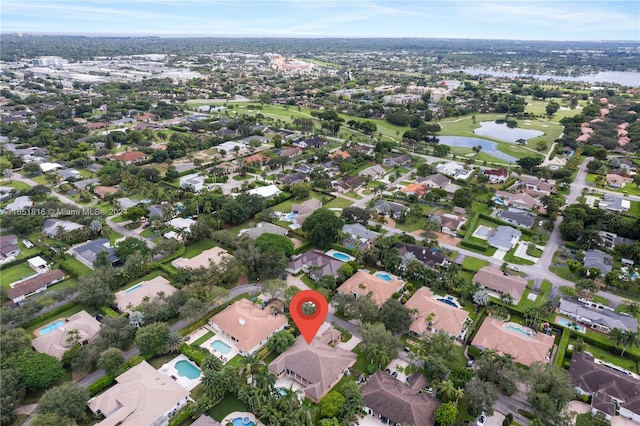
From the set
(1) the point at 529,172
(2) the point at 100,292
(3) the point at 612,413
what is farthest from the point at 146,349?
(1) the point at 529,172

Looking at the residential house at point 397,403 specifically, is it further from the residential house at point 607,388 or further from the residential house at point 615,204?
the residential house at point 615,204

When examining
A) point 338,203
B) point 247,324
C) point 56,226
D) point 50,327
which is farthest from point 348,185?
point 50,327

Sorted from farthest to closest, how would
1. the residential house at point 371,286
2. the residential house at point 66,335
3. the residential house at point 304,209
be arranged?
1. the residential house at point 304,209
2. the residential house at point 371,286
3. the residential house at point 66,335

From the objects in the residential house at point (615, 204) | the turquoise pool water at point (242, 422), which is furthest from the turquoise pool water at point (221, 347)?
the residential house at point (615, 204)

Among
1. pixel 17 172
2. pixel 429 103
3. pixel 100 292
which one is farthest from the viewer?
pixel 429 103

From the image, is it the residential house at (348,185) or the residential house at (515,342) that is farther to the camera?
the residential house at (348,185)

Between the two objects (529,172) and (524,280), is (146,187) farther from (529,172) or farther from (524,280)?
(529,172)
